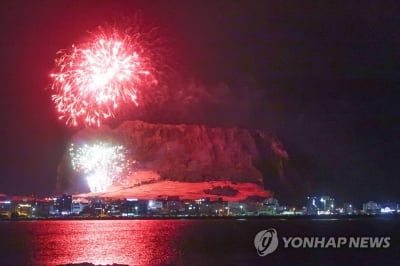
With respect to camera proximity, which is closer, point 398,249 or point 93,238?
point 398,249

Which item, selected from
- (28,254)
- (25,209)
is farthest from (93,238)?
(25,209)

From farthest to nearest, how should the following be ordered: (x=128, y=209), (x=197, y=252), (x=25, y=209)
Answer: (x=25, y=209), (x=128, y=209), (x=197, y=252)

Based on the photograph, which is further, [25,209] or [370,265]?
[25,209]

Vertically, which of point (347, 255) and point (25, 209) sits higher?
point (25, 209)

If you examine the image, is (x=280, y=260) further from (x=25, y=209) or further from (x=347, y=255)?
(x=25, y=209)

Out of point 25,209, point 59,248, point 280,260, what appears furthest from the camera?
point 25,209

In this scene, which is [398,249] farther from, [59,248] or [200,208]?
[200,208]

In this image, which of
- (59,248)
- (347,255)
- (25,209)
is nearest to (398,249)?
(347,255)

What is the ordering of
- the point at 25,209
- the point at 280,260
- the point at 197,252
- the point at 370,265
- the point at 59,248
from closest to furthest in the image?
1. the point at 370,265
2. the point at 280,260
3. the point at 197,252
4. the point at 59,248
5. the point at 25,209

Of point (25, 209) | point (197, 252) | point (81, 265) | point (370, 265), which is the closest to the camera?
point (81, 265)
